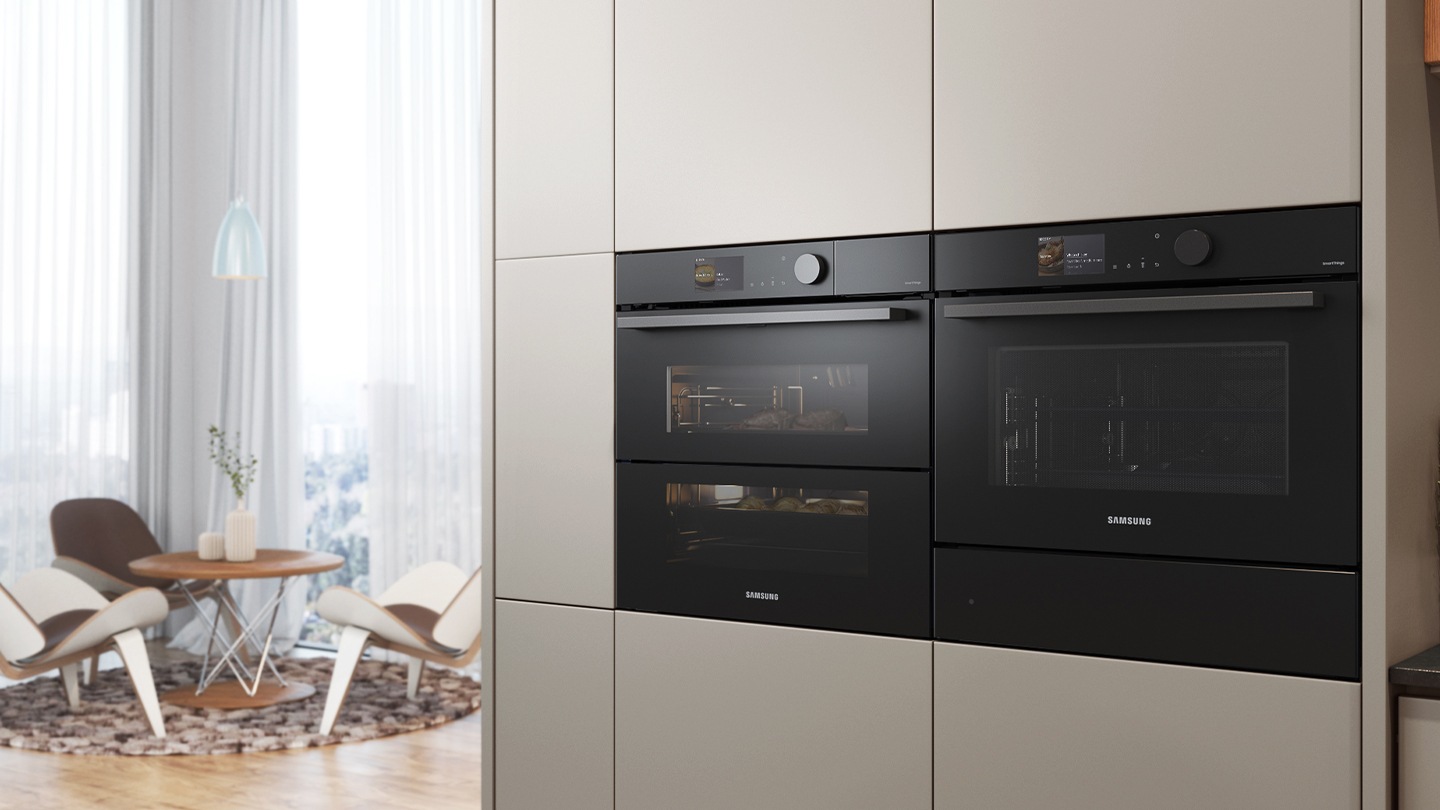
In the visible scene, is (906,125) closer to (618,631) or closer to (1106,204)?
(1106,204)

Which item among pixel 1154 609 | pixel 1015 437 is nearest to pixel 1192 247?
pixel 1015 437

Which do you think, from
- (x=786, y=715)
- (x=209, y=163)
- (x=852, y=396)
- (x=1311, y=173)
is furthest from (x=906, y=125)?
(x=209, y=163)

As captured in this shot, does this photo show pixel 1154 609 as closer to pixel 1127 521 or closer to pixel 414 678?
pixel 1127 521

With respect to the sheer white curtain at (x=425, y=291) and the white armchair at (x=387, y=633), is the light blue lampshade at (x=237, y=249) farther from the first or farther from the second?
the white armchair at (x=387, y=633)

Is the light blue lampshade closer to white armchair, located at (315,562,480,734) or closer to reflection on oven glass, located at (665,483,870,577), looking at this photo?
white armchair, located at (315,562,480,734)

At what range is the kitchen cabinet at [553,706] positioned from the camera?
2635mm

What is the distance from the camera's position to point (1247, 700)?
2021mm

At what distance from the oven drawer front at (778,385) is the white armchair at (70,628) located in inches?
118

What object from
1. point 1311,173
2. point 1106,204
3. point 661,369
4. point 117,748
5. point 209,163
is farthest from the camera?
point 209,163

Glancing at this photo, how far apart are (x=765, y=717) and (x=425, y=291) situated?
12.4 feet

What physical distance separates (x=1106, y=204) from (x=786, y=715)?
114 cm

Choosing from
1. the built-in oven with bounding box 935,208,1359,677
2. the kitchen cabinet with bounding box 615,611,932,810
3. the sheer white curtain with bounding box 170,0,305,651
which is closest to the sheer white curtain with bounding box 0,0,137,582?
the sheer white curtain with bounding box 170,0,305,651

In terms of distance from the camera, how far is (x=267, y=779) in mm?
4129

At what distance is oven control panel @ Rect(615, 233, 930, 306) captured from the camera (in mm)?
2314
